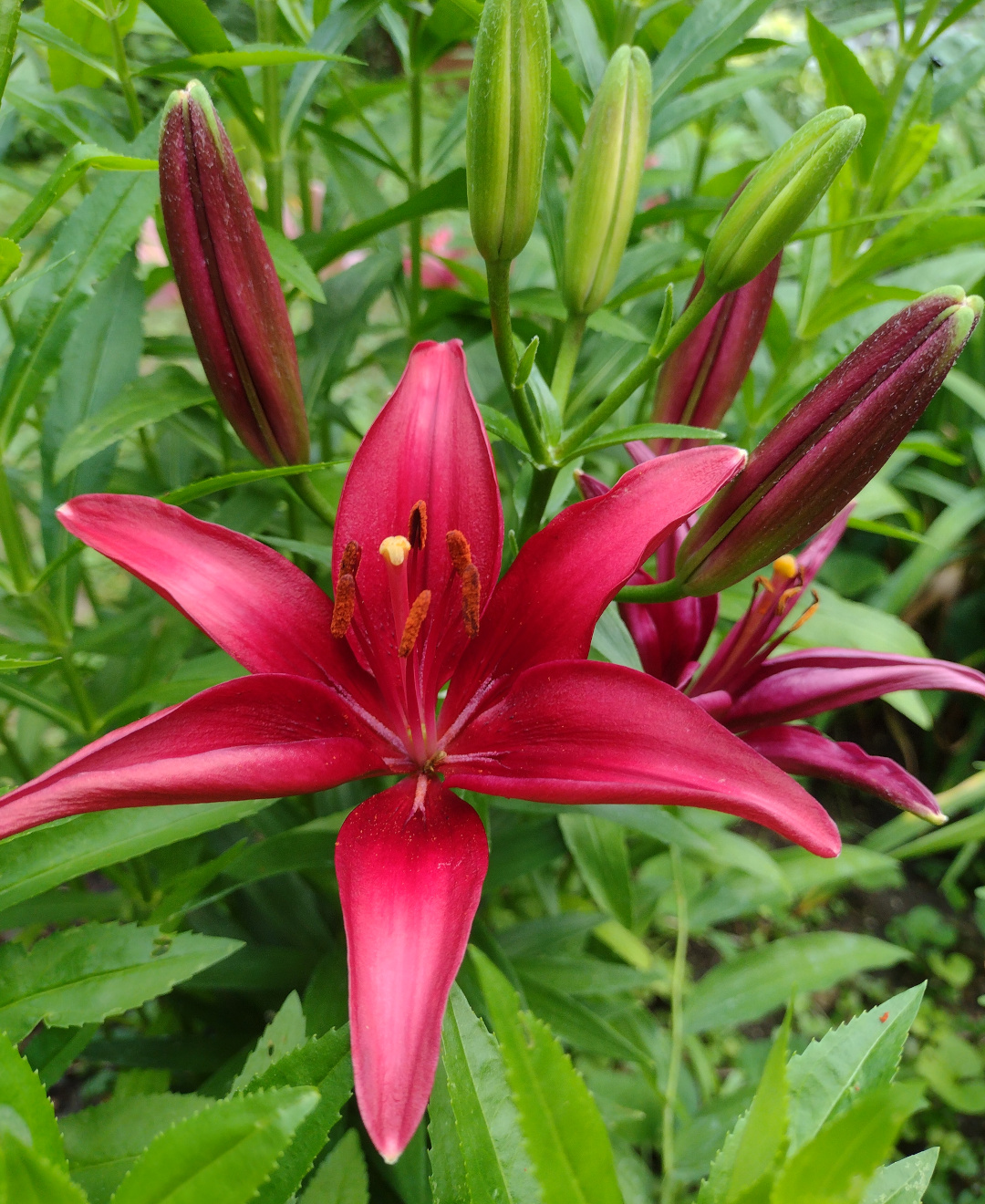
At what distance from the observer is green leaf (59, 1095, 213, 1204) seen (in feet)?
1.73

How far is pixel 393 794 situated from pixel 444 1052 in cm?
14

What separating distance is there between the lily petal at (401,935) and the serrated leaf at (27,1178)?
0.37ft

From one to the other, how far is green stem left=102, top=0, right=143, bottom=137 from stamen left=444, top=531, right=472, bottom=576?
0.51m

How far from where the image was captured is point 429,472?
56cm

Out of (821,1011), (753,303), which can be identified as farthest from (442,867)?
(821,1011)

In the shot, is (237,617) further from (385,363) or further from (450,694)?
(385,363)

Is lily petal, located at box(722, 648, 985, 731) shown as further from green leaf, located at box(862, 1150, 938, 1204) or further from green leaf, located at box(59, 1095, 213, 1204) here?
green leaf, located at box(59, 1095, 213, 1204)

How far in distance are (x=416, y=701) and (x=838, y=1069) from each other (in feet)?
1.00

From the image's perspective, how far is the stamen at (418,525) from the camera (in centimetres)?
54

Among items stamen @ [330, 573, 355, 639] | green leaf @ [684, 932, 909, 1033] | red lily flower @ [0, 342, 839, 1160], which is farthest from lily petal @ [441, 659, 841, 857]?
green leaf @ [684, 932, 909, 1033]

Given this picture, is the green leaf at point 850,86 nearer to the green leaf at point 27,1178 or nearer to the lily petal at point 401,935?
the lily petal at point 401,935

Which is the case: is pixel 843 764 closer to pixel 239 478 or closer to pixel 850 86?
pixel 239 478

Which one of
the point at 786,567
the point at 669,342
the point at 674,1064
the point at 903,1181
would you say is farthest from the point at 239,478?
the point at 674,1064

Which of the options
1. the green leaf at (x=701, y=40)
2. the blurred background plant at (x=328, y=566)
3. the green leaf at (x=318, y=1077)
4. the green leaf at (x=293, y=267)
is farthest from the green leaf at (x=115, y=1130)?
the green leaf at (x=701, y=40)
